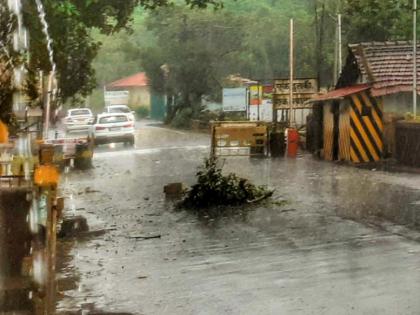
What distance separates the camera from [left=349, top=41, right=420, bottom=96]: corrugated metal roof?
20.0m

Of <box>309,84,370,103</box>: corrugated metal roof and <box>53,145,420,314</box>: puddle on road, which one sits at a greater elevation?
<box>309,84,370,103</box>: corrugated metal roof

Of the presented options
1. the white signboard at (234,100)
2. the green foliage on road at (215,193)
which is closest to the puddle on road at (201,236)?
the green foliage on road at (215,193)

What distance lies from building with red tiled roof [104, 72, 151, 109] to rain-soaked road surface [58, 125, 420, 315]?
52.6m

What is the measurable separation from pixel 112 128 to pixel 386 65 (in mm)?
14600

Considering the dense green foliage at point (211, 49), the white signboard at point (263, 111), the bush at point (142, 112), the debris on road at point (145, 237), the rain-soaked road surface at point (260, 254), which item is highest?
the dense green foliage at point (211, 49)

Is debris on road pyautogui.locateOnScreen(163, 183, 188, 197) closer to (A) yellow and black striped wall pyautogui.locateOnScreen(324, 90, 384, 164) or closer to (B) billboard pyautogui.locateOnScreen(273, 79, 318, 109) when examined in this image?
(A) yellow and black striped wall pyautogui.locateOnScreen(324, 90, 384, 164)

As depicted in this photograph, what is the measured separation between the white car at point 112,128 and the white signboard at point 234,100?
8365 mm

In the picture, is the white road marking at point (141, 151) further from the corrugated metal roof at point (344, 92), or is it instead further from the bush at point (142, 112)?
the bush at point (142, 112)

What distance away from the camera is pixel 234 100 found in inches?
1537

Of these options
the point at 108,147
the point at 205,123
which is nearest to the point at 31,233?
the point at 108,147

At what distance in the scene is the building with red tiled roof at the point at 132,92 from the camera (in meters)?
68.2

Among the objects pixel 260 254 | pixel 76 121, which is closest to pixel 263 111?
pixel 76 121

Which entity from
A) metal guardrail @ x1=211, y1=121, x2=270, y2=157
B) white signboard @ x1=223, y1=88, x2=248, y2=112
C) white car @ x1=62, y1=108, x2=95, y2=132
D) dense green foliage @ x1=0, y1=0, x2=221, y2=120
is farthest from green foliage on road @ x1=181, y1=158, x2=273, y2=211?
white car @ x1=62, y1=108, x2=95, y2=132

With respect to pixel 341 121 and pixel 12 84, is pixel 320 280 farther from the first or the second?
pixel 341 121
